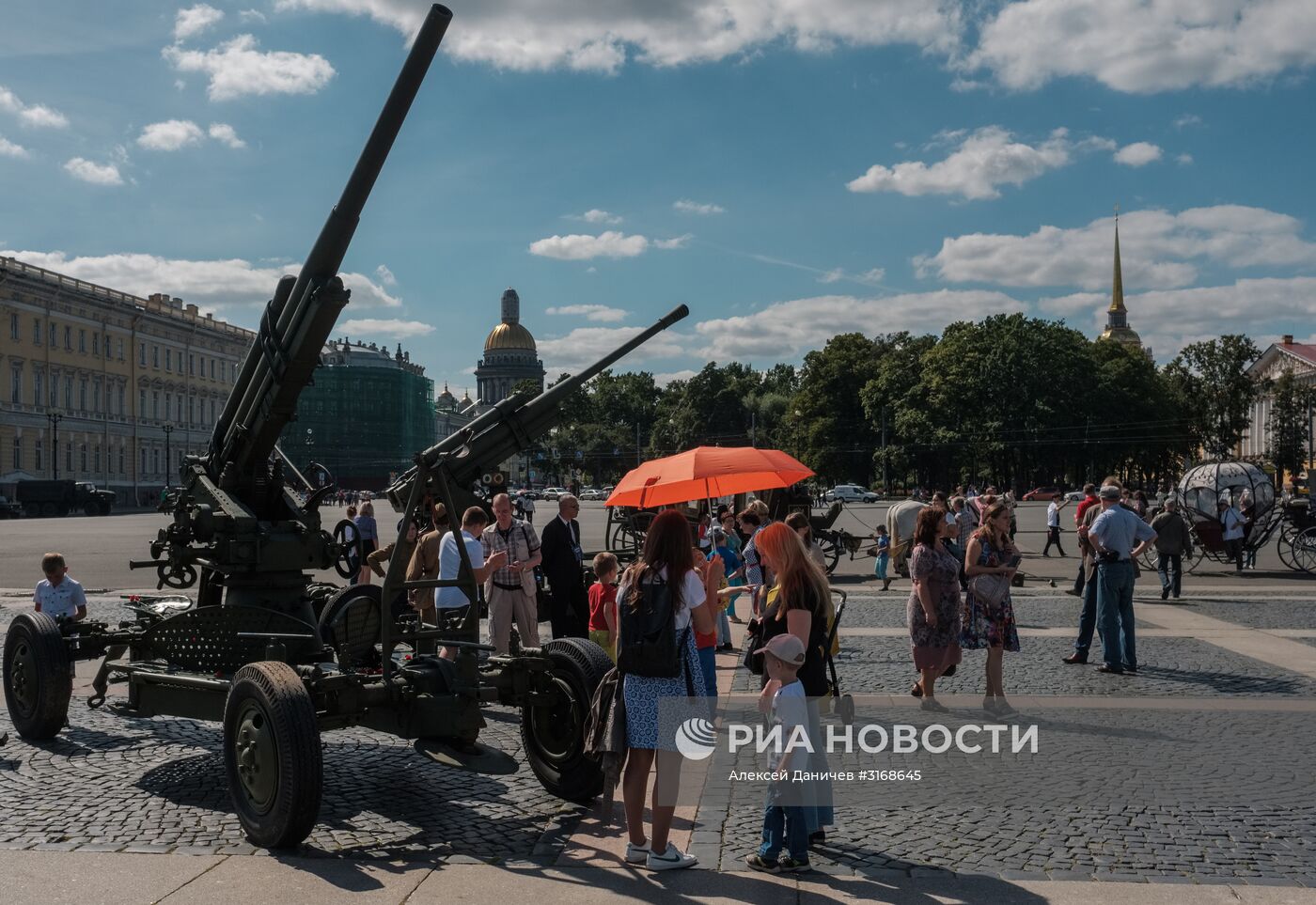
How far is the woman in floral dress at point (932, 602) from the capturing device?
9.15 meters

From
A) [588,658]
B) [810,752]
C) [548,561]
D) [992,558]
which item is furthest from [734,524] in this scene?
[810,752]

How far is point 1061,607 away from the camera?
17391 mm

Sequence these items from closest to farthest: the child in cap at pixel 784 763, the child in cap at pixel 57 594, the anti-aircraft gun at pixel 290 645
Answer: the child in cap at pixel 784 763 → the anti-aircraft gun at pixel 290 645 → the child in cap at pixel 57 594

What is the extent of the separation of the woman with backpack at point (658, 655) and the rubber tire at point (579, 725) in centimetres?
Result: 107

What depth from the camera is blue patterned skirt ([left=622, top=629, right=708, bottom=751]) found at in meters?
5.58

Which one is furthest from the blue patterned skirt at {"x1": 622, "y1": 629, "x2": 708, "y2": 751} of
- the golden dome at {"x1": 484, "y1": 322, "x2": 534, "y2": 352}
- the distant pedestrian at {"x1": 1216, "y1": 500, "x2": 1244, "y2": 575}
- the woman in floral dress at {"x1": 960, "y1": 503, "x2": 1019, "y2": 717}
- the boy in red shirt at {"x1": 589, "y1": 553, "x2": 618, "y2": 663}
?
the golden dome at {"x1": 484, "y1": 322, "x2": 534, "y2": 352}

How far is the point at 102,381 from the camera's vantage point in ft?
288

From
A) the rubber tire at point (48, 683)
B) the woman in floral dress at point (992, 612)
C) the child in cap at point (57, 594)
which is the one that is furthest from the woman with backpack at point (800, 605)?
the child in cap at point (57, 594)

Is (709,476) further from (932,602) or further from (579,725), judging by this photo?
(579,725)

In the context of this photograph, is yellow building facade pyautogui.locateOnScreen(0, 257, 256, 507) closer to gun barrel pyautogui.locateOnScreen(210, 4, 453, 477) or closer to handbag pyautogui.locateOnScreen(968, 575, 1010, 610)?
gun barrel pyautogui.locateOnScreen(210, 4, 453, 477)

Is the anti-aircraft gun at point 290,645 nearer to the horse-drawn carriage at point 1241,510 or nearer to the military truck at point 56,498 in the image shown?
the horse-drawn carriage at point 1241,510

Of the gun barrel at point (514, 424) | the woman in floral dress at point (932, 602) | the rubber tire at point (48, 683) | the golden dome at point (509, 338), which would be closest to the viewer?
the rubber tire at point (48, 683)

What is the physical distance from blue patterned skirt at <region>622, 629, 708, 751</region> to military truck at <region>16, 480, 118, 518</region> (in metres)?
65.2

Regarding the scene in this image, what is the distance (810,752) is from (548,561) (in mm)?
6380
